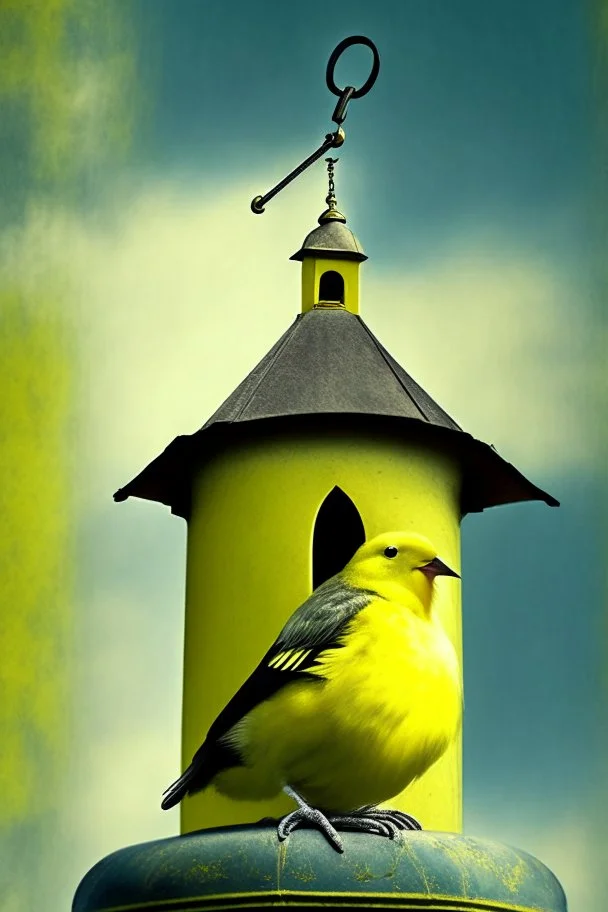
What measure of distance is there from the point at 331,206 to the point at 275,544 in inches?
121

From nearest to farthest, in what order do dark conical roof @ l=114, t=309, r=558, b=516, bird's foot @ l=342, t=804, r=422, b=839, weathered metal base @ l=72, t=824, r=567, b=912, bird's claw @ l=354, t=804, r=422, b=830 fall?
weathered metal base @ l=72, t=824, r=567, b=912, bird's foot @ l=342, t=804, r=422, b=839, bird's claw @ l=354, t=804, r=422, b=830, dark conical roof @ l=114, t=309, r=558, b=516

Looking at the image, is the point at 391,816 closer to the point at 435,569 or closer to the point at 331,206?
the point at 435,569

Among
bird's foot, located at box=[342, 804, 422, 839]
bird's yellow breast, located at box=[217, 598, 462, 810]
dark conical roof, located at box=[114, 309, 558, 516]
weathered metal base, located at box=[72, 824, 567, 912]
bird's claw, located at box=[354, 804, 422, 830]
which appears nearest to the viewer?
weathered metal base, located at box=[72, 824, 567, 912]

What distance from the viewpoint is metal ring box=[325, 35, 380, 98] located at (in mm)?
19375

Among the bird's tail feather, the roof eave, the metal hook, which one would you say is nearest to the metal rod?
the metal hook

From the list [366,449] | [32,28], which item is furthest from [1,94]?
[366,449]

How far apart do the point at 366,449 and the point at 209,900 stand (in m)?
3.46

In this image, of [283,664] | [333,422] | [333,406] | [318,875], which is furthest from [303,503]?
[318,875]

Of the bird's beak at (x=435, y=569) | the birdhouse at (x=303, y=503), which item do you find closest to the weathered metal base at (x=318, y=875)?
the birdhouse at (x=303, y=503)

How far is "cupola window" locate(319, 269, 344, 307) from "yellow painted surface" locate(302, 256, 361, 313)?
3cm

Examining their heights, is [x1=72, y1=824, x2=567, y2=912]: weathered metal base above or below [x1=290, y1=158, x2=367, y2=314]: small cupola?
below

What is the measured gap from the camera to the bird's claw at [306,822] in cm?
1543

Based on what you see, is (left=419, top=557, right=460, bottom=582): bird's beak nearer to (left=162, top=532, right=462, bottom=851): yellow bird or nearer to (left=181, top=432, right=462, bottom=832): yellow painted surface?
(left=162, top=532, right=462, bottom=851): yellow bird

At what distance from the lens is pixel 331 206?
62.3 feet
